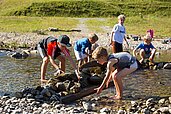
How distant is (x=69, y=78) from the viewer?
1542 cm

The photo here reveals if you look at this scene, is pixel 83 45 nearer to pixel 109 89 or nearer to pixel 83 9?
pixel 109 89

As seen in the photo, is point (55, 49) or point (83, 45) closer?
point (55, 49)

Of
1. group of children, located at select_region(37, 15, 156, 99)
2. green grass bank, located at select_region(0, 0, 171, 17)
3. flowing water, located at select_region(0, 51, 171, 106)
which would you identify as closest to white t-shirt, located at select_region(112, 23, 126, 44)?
group of children, located at select_region(37, 15, 156, 99)

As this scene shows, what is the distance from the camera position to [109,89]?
15.2 metres

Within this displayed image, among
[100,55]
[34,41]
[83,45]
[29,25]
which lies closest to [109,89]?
[83,45]

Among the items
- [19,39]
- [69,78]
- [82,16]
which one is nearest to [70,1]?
[82,16]

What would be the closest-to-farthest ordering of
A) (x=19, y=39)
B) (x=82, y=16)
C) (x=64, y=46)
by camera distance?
A: (x=64, y=46) → (x=19, y=39) → (x=82, y=16)

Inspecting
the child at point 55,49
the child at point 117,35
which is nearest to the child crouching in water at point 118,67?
the child at point 55,49

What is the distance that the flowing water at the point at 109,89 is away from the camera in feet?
48.9

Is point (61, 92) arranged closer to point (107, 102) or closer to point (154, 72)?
point (107, 102)

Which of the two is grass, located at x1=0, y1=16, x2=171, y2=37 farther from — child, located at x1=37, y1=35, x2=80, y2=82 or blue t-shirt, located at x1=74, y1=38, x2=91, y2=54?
child, located at x1=37, y1=35, x2=80, y2=82

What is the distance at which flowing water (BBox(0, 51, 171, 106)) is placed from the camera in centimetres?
1490

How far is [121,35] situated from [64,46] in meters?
5.16

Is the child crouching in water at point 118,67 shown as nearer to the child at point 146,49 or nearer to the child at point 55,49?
the child at point 55,49
